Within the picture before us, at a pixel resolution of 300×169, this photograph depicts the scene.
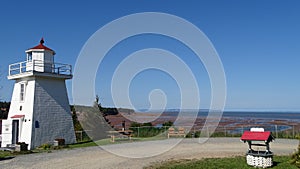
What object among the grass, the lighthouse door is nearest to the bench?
the lighthouse door

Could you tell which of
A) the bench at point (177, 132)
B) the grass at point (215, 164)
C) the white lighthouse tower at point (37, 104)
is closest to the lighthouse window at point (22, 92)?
the white lighthouse tower at point (37, 104)

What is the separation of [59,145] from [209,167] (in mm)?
10747

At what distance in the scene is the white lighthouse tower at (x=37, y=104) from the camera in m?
17.8

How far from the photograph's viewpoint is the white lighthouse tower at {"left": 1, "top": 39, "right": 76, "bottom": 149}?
17812 mm

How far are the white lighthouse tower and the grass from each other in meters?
9.56

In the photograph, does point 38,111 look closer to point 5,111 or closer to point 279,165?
point 5,111

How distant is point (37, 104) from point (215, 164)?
11.6 m

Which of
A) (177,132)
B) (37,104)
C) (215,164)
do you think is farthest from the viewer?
(177,132)

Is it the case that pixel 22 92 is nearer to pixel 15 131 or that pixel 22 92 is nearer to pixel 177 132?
→ pixel 15 131

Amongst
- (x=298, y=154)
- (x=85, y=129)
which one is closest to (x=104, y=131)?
(x=85, y=129)

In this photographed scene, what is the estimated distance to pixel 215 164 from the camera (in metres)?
10.8

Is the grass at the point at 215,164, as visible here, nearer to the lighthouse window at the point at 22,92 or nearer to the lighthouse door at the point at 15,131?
the lighthouse door at the point at 15,131

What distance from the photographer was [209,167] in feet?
33.7

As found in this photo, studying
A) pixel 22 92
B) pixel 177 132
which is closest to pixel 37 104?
pixel 22 92
